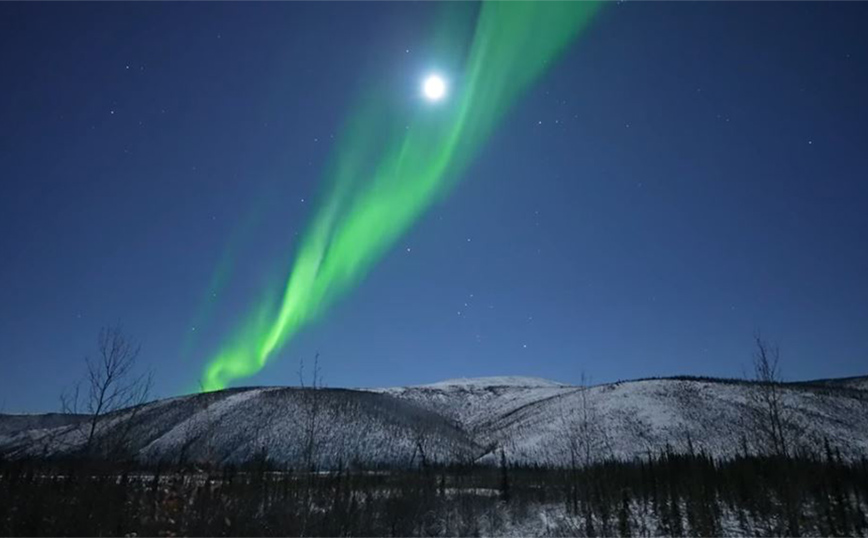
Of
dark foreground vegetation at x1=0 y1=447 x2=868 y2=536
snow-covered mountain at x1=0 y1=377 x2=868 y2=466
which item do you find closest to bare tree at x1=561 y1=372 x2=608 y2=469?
snow-covered mountain at x1=0 y1=377 x2=868 y2=466

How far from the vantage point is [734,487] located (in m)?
35.8

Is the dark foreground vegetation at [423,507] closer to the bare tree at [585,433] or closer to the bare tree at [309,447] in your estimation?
the bare tree at [309,447]

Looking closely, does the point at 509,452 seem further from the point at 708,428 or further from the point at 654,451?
the point at 708,428

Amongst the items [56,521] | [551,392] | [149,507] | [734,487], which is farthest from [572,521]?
[551,392]

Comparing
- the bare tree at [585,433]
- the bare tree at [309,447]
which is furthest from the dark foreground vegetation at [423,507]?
the bare tree at [585,433]

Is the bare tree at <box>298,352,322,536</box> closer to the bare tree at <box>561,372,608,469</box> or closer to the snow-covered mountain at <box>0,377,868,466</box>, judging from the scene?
the snow-covered mountain at <box>0,377,868,466</box>

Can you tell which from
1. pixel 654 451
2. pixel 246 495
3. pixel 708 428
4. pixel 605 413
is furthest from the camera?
pixel 605 413

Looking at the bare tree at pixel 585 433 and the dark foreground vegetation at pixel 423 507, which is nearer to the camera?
the dark foreground vegetation at pixel 423 507

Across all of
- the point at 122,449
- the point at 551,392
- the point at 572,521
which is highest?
the point at 551,392

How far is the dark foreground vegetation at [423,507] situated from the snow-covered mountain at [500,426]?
77.0 feet

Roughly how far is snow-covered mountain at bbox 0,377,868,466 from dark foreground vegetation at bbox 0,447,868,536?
2347 cm

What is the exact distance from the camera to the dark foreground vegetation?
640 inches

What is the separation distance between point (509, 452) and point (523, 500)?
42106mm

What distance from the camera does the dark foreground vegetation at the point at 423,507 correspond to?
16250 mm
